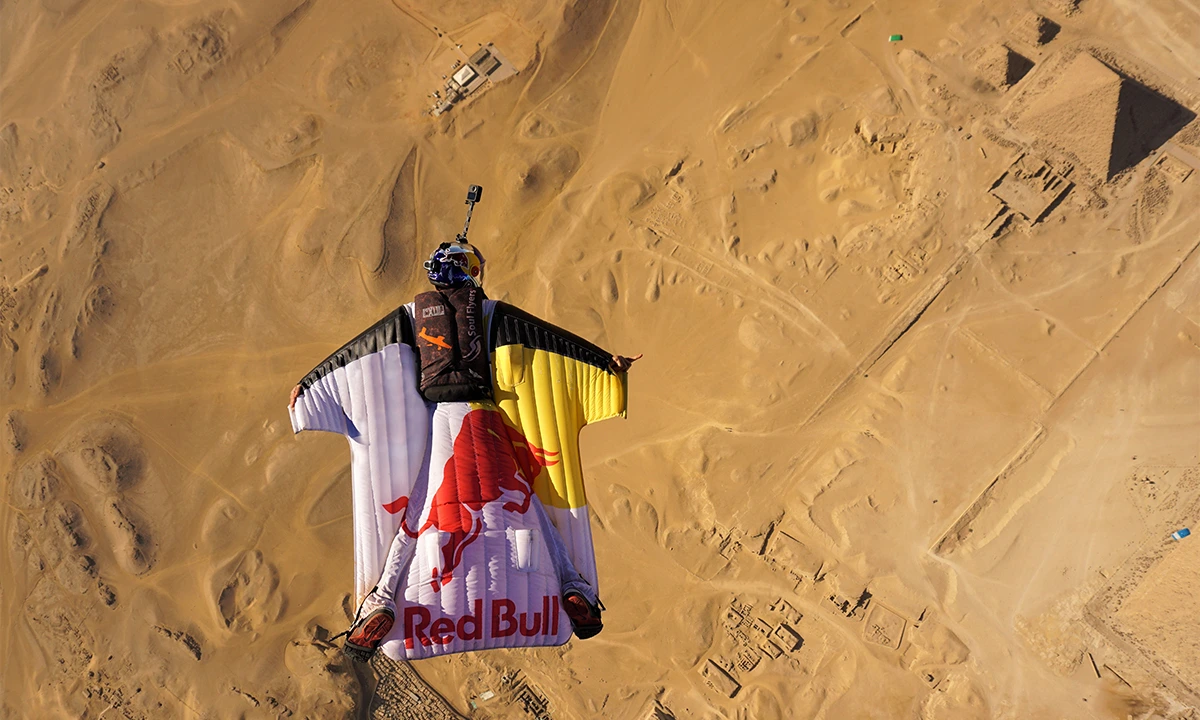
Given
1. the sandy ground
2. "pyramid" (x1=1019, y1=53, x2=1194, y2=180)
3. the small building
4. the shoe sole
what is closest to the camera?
the shoe sole

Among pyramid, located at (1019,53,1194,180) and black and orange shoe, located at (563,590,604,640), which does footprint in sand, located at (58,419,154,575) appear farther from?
pyramid, located at (1019,53,1194,180)

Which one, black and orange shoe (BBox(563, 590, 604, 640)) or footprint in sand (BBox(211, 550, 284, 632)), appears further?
footprint in sand (BBox(211, 550, 284, 632))

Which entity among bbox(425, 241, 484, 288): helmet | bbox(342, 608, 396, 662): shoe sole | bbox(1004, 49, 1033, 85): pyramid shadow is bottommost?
bbox(342, 608, 396, 662): shoe sole

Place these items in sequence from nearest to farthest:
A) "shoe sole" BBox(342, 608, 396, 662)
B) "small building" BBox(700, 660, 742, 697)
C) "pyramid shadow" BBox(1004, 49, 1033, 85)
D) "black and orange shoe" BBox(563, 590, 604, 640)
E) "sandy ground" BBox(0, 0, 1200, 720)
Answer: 1. "shoe sole" BBox(342, 608, 396, 662)
2. "black and orange shoe" BBox(563, 590, 604, 640)
3. "sandy ground" BBox(0, 0, 1200, 720)
4. "pyramid shadow" BBox(1004, 49, 1033, 85)
5. "small building" BBox(700, 660, 742, 697)

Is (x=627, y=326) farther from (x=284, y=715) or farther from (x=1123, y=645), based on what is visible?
(x=1123, y=645)

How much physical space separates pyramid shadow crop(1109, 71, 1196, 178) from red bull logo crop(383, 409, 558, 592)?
41.8 feet

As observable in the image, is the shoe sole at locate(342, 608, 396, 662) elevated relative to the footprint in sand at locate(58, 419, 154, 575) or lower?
lower

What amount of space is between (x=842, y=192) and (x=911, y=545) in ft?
23.8

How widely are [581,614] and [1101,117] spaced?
43.1 feet

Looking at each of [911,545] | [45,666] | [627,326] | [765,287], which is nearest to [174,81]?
[627,326]

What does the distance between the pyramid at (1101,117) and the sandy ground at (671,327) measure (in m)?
0.06

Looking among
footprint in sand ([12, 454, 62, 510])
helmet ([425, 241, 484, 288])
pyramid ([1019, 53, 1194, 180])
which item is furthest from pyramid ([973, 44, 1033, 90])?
footprint in sand ([12, 454, 62, 510])

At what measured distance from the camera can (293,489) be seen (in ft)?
44.2

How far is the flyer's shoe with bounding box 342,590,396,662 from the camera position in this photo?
768 centimetres
